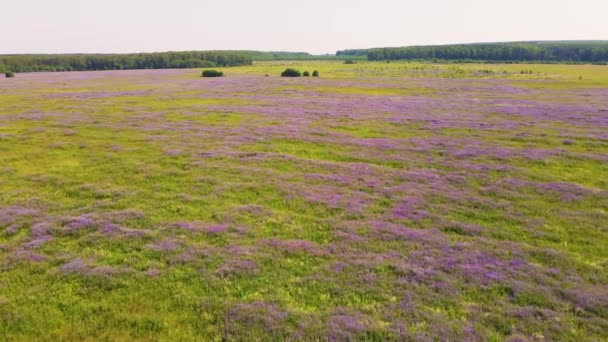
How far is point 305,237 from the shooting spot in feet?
49.6

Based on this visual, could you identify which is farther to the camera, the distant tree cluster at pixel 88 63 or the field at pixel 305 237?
the distant tree cluster at pixel 88 63

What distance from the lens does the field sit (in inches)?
403

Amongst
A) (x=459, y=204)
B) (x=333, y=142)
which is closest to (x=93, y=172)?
(x=333, y=142)

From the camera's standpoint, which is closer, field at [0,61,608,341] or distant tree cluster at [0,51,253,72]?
field at [0,61,608,341]

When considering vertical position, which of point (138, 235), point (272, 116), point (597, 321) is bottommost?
point (597, 321)

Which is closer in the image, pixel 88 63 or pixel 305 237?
pixel 305 237

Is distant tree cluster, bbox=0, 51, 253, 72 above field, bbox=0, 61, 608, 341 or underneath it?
above

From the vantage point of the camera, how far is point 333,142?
104ft

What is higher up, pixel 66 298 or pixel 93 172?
pixel 93 172

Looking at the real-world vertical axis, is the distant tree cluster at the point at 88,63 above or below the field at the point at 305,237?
above

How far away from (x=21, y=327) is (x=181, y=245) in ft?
17.3

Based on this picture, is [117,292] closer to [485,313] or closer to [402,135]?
[485,313]

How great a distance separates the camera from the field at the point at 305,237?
1024 centimetres

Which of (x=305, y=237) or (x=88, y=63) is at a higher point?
(x=88, y=63)
